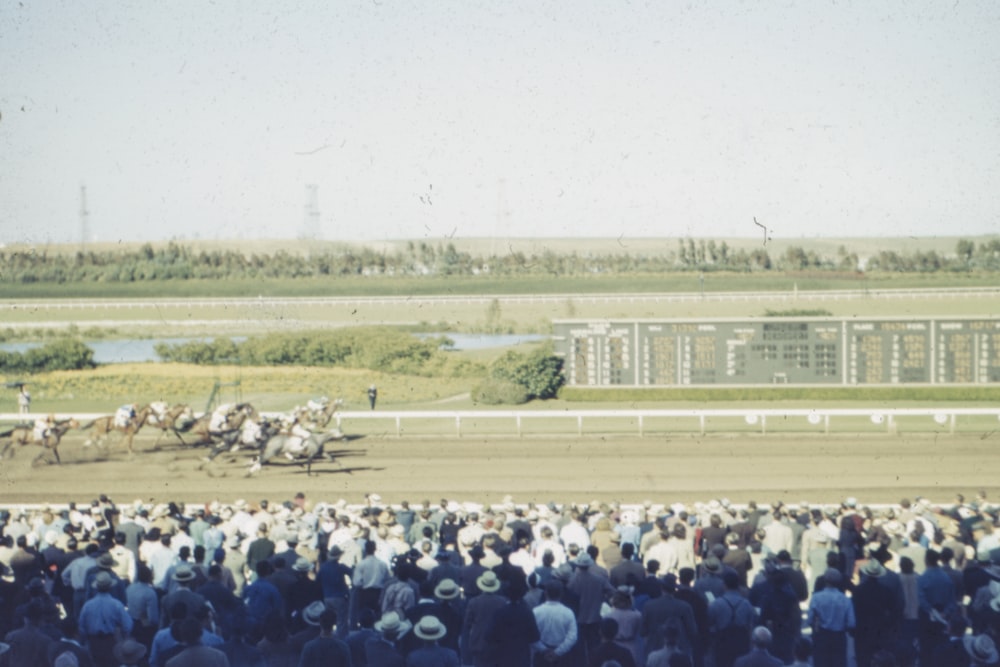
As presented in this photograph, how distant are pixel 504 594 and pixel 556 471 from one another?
376 inches

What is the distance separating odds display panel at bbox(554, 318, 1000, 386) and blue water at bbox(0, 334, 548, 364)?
35.3ft

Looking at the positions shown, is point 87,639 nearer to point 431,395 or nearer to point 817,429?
point 817,429

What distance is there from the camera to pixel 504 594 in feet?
18.2

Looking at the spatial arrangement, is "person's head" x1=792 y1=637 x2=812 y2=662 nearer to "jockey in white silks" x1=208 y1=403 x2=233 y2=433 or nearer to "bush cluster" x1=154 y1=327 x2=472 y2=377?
"jockey in white silks" x1=208 y1=403 x2=233 y2=433

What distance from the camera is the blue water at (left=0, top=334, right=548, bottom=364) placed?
31.8m

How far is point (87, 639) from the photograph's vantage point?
228 inches

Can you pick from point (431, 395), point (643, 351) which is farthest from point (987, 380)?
point (431, 395)

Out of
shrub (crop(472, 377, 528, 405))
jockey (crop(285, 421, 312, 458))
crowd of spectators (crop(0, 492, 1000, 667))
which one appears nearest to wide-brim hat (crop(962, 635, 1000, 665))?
crowd of spectators (crop(0, 492, 1000, 667))

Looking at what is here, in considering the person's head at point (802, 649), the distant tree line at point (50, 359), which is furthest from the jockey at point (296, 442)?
the distant tree line at point (50, 359)

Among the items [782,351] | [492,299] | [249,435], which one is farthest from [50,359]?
[782,351]

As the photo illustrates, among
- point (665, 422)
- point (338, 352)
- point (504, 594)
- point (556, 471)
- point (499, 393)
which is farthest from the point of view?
point (338, 352)

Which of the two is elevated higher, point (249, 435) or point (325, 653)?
point (325, 653)

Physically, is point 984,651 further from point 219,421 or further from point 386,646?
point 219,421

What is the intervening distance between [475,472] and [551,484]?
139cm
